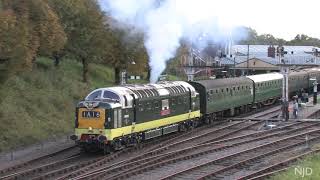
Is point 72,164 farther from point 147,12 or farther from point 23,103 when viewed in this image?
point 147,12

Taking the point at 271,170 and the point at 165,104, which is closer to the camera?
the point at 271,170

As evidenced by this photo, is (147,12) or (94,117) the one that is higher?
(147,12)

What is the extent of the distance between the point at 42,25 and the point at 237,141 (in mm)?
12042

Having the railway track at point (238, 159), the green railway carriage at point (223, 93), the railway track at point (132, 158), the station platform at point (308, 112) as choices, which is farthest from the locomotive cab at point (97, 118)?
the station platform at point (308, 112)

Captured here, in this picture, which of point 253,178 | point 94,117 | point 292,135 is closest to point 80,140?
point 94,117

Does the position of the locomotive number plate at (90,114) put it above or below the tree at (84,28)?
below

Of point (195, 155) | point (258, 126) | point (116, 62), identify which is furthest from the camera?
point (116, 62)

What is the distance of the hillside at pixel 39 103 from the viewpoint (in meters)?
30.0

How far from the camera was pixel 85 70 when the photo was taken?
153 feet

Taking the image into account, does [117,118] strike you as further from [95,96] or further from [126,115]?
[95,96]

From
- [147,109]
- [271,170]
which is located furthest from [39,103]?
[271,170]

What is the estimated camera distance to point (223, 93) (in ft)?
132

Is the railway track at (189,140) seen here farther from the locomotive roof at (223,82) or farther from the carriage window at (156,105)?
the locomotive roof at (223,82)

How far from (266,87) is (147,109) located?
24.8 metres
